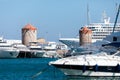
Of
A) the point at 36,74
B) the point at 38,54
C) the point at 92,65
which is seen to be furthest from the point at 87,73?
the point at 38,54

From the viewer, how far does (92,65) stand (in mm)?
50188

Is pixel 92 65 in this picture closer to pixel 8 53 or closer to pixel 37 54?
pixel 8 53

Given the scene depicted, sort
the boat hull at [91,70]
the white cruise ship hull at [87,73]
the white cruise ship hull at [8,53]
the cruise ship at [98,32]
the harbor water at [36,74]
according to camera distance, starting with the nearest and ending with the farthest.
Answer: the boat hull at [91,70] → the white cruise ship hull at [87,73] → the harbor water at [36,74] → the white cruise ship hull at [8,53] → the cruise ship at [98,32]

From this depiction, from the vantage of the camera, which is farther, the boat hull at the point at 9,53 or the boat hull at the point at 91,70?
the boat hull at the point at 9,53

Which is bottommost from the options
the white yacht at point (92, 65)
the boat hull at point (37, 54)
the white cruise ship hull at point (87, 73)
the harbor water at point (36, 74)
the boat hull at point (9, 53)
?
the boat hull at point (37, 54)

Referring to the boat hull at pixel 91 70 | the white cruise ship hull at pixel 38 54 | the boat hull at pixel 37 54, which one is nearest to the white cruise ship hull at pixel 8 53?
the boat hull at pixel 37 54

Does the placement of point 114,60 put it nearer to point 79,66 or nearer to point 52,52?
point 79,66

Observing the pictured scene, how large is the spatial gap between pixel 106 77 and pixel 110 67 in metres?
1.12

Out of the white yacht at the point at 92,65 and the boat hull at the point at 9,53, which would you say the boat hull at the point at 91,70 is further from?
the boat hull at the point at 9,53

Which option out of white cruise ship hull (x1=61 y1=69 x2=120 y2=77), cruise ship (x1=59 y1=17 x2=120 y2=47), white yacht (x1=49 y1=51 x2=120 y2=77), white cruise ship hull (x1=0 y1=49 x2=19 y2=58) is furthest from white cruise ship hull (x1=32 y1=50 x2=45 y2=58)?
white yacht (x1=49 y1=51 x2=120 y2=77)

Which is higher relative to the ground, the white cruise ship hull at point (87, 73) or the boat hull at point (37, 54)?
the white cruise ship hull at point (87, 73)

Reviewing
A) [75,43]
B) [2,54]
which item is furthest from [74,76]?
[75,43]

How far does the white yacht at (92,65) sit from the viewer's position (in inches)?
1975

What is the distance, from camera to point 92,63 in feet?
165
